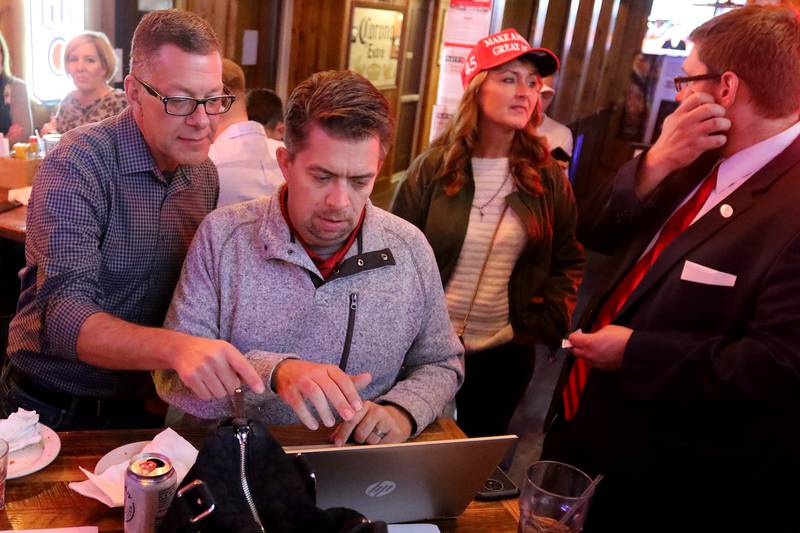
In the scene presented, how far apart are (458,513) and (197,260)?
0.78 metres

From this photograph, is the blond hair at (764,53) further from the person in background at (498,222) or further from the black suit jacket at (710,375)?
the person in background at (498,222)

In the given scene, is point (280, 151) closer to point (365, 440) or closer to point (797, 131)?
point (365, 440)

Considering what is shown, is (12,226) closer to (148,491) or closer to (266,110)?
(266,110)

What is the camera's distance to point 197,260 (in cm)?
157

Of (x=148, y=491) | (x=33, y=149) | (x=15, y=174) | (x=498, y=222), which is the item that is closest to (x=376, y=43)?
(x=33, y=149)

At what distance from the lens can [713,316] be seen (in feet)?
5.66

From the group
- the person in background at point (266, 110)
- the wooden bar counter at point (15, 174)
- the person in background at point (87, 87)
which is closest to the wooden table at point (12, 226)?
the wooden bar counter at point (15, 174)

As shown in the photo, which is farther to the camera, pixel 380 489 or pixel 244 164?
pixel 244 164

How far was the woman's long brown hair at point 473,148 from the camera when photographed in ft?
8.00

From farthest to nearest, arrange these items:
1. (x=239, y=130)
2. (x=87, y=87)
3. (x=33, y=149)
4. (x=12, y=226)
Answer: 1. (x=87, y=87)
2. (x=33, y=149)
3. (x=12, y=226)
4. (x=239, y=130)

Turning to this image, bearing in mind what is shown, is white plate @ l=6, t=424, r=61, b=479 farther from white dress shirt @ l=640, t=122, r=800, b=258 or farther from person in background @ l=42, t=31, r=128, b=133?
person in background @ l=42, t=31, r=128, b=133

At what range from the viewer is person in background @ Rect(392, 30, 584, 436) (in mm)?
2428

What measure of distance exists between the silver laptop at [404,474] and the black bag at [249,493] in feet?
0.26

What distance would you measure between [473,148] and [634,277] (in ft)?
2.65
